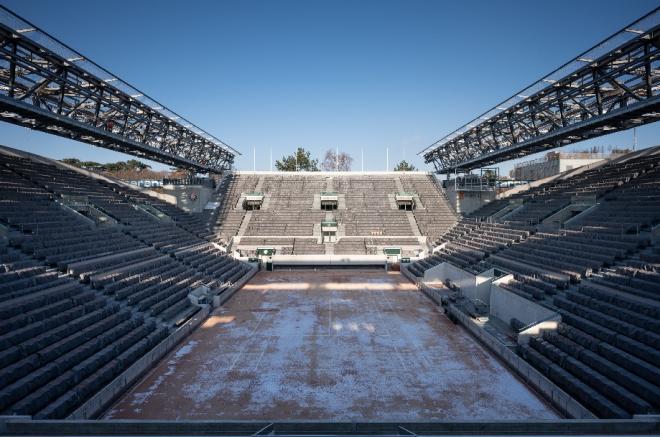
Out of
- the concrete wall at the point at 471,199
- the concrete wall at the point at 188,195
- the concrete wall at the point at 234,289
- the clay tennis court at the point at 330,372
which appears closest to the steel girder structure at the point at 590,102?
the concrete wall at the point at 471,199

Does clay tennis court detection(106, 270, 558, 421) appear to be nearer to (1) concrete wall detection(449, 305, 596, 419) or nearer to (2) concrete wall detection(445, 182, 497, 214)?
(1) concrete wall detection(449, 305, 596, 419)

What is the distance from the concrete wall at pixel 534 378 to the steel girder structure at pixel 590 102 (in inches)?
498

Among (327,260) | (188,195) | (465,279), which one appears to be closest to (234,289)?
(327,260)

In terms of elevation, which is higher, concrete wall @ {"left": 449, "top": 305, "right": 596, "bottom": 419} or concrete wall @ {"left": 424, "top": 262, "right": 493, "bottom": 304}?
concrete wall @ {"left": 424, "top": 262, "right": 493, "bottom": 304}

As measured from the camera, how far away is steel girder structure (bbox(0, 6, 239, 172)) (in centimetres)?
1589

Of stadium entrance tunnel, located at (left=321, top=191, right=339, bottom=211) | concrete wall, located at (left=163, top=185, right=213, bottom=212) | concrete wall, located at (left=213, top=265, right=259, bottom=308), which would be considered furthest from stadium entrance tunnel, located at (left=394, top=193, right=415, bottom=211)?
concrete wall, located at (left=163, top=185, right=213, bottom=212)

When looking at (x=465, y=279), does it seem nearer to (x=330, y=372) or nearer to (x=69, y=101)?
(x=330, y=372)

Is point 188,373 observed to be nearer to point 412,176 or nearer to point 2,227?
point 2,227

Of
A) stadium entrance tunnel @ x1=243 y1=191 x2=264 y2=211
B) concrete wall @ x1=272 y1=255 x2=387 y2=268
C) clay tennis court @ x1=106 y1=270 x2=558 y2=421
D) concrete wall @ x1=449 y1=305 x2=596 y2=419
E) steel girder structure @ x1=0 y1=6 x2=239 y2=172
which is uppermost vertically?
steel girder structure @ x1=0 y1=6 x2=239 y2=172

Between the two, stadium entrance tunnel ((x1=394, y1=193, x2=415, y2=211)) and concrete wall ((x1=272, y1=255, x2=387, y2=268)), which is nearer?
concrete wall ((x1=272, y1=255, x2=387, y2=268))

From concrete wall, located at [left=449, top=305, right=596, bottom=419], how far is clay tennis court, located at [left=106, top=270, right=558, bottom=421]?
290mm

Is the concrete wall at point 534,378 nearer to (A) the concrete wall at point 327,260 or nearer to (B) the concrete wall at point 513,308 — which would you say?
(B) the concrete wall at point 513,308

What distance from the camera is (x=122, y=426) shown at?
24.6 feet

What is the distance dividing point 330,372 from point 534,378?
607 centimetres
